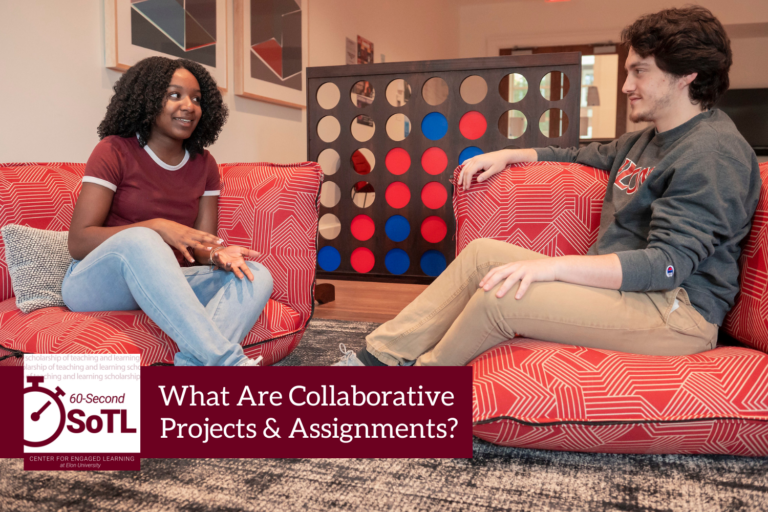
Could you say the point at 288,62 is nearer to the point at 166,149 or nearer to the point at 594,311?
the point at 166,149

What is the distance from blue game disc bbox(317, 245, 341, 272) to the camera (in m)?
2.55

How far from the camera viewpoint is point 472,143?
2273 millimetres

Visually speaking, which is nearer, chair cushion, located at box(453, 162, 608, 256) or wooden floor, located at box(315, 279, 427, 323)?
chair cushion, located at box(453, 162, 608, 256)

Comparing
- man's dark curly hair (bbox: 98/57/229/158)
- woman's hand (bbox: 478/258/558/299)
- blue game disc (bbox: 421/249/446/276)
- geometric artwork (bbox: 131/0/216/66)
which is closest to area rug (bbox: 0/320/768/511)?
woman's hand (bbox: 478/258/558/299)

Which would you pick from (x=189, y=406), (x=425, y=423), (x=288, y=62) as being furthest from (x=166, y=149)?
(x=288, y=62)

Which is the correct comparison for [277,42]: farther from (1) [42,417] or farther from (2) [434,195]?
(1) [42,417]

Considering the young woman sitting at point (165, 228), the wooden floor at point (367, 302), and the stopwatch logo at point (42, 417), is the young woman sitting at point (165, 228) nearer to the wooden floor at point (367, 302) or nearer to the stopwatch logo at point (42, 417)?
the stopwatch logo at point (42, 417)

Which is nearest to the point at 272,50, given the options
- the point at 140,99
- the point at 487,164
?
the point at 140,99

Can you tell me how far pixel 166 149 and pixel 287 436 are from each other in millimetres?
909

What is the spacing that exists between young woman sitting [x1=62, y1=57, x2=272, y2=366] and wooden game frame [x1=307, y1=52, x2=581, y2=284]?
787 millimetres

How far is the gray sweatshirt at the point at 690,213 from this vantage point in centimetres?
115

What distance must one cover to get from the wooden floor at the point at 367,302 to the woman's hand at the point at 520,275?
1.21 meters

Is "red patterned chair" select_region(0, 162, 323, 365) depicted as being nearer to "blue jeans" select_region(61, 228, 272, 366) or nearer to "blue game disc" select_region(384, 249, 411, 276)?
"blue jeans" select_region(61, 228, 272, 366)

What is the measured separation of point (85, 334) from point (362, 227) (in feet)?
4.44
